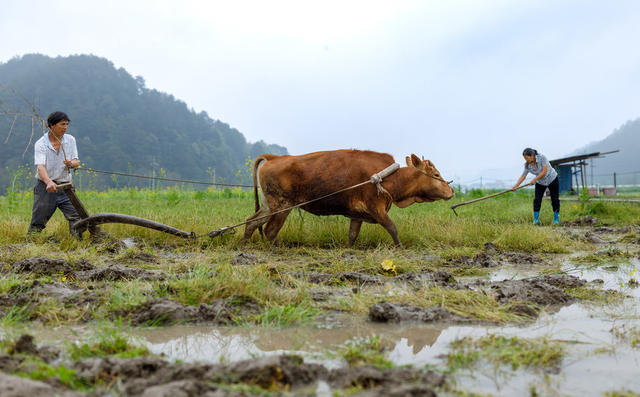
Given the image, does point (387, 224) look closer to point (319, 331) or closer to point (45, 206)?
point (319, 331)

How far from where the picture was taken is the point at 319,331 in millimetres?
3088

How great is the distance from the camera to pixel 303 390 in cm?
218

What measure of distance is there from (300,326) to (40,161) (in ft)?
16.4

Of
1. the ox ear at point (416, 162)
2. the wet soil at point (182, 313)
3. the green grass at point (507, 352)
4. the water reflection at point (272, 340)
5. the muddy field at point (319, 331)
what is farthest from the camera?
the ox ear at point (416, 162)

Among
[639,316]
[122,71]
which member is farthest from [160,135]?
[639,316]

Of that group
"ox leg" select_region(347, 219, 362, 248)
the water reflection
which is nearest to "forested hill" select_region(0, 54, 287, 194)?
"ox leg" select_region(347, 219, 362, 248)

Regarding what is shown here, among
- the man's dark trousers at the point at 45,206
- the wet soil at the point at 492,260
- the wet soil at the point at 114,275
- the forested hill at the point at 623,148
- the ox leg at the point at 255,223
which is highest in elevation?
the forested hill at the point at 623,148

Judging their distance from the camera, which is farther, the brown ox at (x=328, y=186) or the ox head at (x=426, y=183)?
the ox head at (x=426, y=183)

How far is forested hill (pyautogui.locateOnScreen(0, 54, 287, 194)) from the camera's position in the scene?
72562 millimetres

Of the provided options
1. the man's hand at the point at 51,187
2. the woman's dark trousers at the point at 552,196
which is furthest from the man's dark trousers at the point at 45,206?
the woman's dark trousers at the point at 552,196

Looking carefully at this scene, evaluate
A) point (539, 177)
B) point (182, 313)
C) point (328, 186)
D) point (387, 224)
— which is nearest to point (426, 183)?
point (387, 224)

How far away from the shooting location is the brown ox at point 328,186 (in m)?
6.77

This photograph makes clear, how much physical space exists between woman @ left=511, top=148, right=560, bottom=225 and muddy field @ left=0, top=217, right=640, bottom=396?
503 cm

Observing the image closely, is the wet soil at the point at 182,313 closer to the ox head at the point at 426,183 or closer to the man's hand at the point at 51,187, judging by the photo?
the man's hand at the point at 51,187
